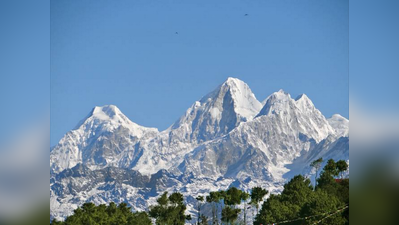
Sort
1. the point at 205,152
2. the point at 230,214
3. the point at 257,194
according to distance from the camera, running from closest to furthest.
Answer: the point at 257,194 < the point at 230,214 < the point at 205,152

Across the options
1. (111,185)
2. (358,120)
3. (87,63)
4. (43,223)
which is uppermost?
(111,185)

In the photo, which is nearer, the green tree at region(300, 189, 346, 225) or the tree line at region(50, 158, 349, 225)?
the green tree at region(300, 189, 346, 225)

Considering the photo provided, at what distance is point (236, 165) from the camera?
19900cm

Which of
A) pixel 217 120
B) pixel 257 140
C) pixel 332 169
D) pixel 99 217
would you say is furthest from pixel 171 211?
pixel 257 140

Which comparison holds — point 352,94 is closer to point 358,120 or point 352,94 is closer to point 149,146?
point 358,120

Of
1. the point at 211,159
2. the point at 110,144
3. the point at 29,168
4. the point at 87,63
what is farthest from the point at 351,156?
the point at 110,144

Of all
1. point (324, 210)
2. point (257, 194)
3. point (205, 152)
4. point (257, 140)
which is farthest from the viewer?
point (257, 140)

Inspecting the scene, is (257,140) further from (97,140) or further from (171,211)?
(171,211)

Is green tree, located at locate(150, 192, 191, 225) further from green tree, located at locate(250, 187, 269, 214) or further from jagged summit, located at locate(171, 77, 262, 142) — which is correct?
jagged summit, located at locate(171, 77, 262, 142)

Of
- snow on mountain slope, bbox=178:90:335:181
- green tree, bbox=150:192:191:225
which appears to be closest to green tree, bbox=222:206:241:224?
green tree, bbox=150:192:191:225

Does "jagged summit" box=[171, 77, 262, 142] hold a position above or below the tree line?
above

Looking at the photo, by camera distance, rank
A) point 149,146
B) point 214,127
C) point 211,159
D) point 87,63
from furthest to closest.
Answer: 1. point 149,146
2. point 211,159
3. point 214,127
4. point 87,63

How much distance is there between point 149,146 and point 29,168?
7489 inches

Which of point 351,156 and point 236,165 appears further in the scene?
point 236,165
